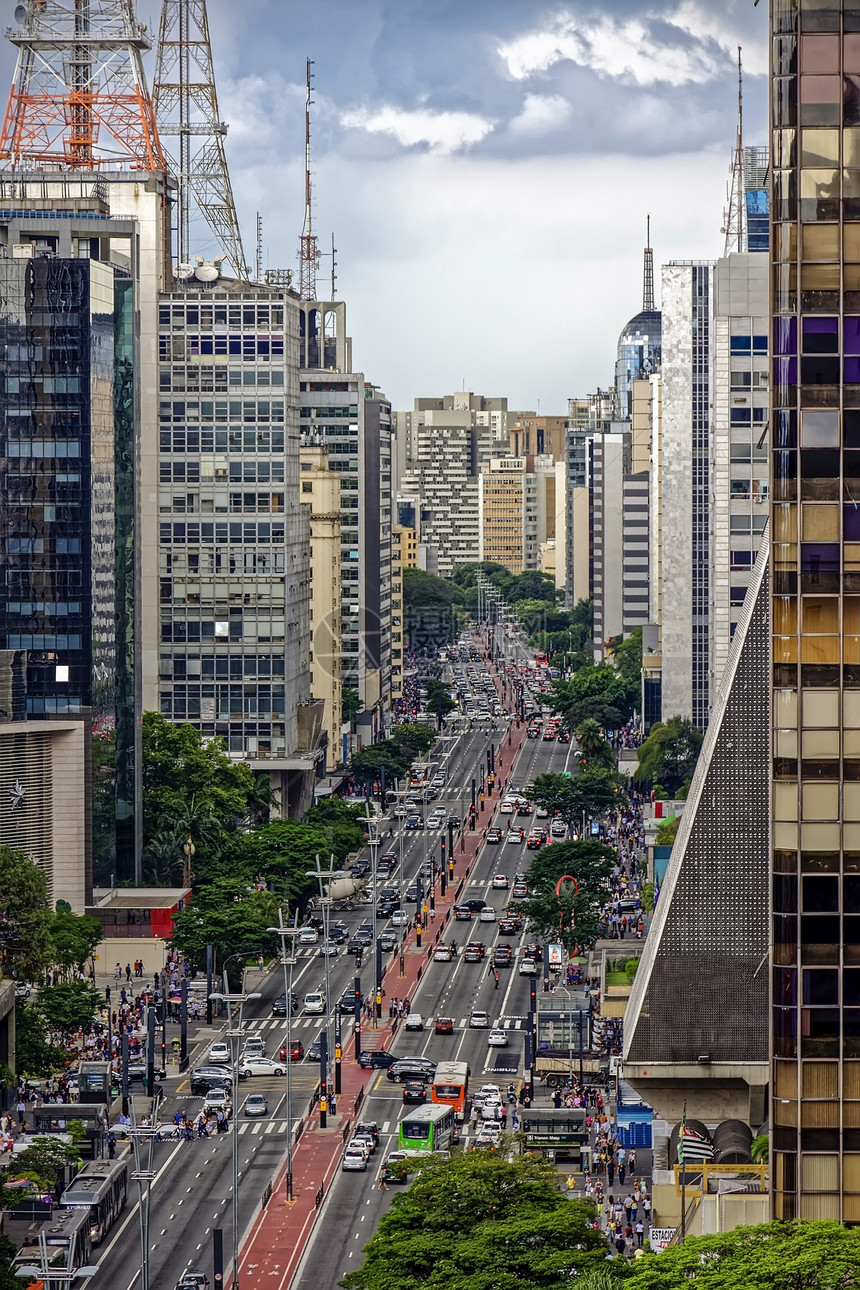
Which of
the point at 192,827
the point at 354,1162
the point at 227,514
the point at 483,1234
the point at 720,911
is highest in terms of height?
the point at 227,514

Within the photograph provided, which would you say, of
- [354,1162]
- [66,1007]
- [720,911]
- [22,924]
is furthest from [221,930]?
[720,911]

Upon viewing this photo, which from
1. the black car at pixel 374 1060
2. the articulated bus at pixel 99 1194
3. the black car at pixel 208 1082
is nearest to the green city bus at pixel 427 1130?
the articulated bus at pixel 99 1194

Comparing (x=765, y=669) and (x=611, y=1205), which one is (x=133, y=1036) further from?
(x=765, y=669)

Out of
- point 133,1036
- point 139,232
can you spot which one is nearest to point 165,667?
point 139,232

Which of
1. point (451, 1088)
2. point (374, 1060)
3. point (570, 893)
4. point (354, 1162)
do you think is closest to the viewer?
point (354, 1162)

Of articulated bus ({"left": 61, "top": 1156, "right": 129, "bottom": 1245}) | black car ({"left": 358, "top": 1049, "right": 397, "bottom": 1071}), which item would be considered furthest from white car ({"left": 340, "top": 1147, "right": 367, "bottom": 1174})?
black car ({"left": 358, "top": 1049, "right": 397, "bottom": 1071})

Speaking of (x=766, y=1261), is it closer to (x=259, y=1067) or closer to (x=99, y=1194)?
(x=99, y=1194)
